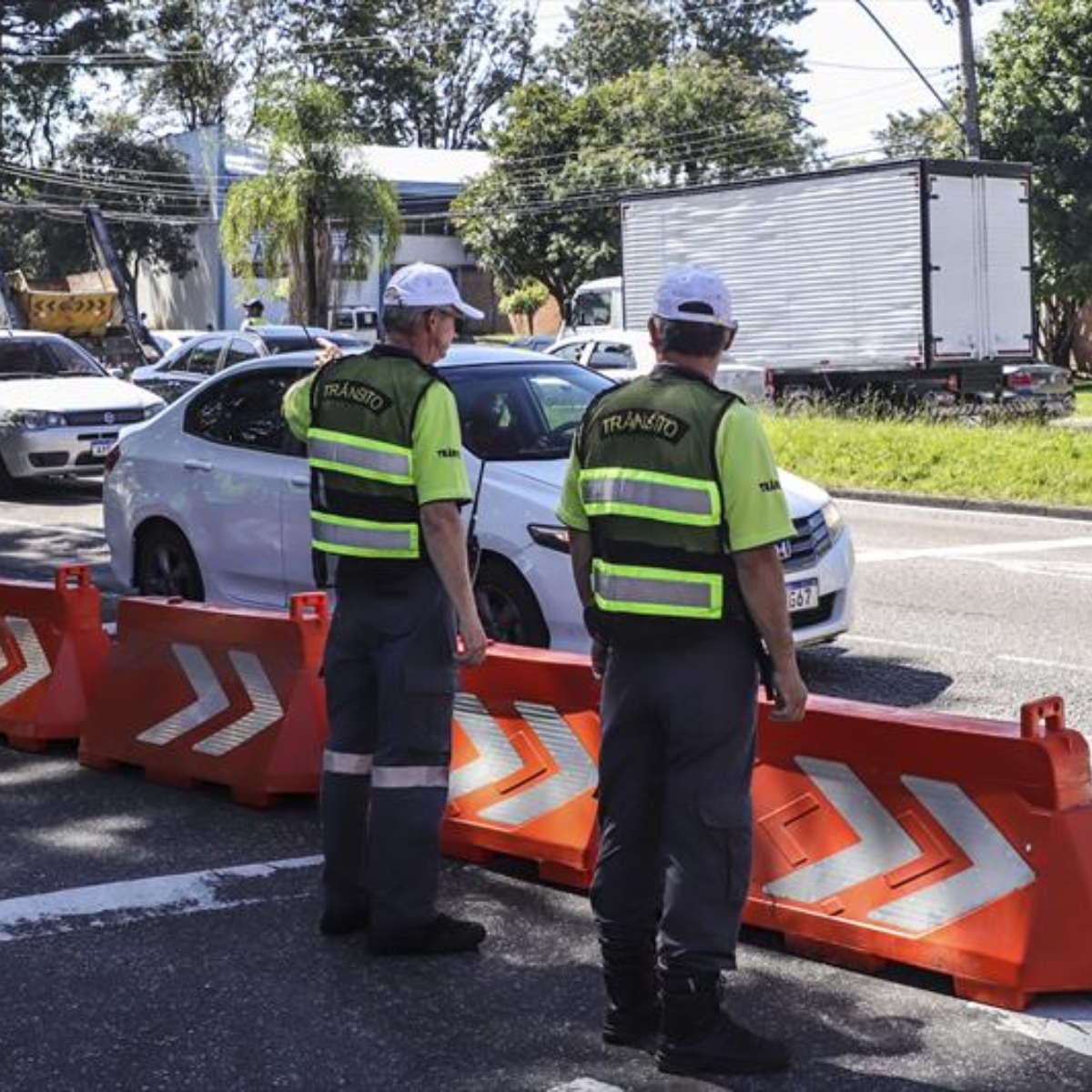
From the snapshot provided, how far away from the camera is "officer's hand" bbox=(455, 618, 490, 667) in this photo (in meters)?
5.32

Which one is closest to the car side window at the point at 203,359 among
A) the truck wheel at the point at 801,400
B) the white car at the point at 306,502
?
the truck wheel at the point at 801,400

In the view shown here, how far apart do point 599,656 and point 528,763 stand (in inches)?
56.2

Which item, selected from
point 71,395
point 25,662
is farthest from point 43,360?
point 25,662

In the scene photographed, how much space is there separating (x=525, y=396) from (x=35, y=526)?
329 inches

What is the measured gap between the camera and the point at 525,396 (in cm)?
958

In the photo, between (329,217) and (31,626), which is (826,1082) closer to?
(31,626)

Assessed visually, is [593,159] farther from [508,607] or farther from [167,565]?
[508,607]

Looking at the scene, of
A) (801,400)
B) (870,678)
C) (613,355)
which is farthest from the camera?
(801,400)

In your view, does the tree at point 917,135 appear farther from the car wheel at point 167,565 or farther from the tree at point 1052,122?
the car wheel at point 167,565

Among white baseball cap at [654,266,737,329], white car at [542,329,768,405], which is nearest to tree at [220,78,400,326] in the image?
white car at [542,329,768,405]

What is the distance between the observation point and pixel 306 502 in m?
9.59

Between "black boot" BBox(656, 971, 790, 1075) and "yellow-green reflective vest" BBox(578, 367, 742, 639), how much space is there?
85 cm

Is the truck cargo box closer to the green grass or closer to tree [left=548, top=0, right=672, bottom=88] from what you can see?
the green grass

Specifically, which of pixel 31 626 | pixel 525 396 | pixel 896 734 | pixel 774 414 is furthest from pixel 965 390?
pixel 896 734
